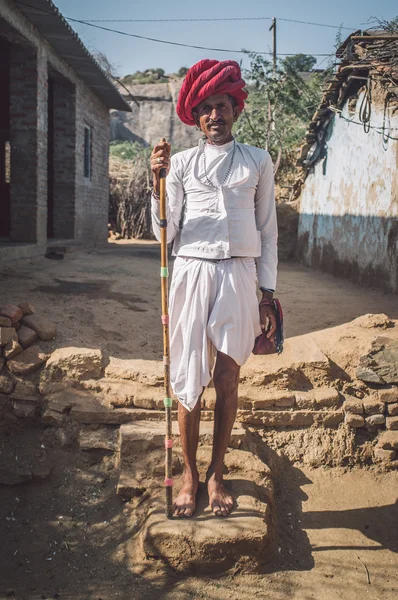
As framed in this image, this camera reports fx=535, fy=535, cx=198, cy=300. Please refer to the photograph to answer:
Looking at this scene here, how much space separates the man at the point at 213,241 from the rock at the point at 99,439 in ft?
2.95

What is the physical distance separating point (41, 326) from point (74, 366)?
51cm

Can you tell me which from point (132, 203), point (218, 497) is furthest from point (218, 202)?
point (132, 203)

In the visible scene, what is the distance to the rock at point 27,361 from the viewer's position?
376cm

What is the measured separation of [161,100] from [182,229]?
114 ft

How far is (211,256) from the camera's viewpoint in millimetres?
2506

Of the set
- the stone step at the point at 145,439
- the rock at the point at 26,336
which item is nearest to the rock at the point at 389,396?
the stone step at the point at 145,439

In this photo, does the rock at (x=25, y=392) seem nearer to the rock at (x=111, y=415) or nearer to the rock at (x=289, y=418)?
the rock at (x=111, y=415)

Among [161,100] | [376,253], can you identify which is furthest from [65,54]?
[161,100]

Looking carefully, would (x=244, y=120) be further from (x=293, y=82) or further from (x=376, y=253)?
(x=376, y=253)

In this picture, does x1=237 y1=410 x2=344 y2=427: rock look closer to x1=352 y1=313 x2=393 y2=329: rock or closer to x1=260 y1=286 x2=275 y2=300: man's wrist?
x1=352 y1=313 x2=393 y2=329: rock

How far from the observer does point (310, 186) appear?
10.5 meters

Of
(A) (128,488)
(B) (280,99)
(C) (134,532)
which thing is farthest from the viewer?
(B) (280,99)

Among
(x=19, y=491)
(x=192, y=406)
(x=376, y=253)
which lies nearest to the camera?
(x=192, y=406)

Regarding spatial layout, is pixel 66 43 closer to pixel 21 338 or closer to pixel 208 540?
pixel 21 338
